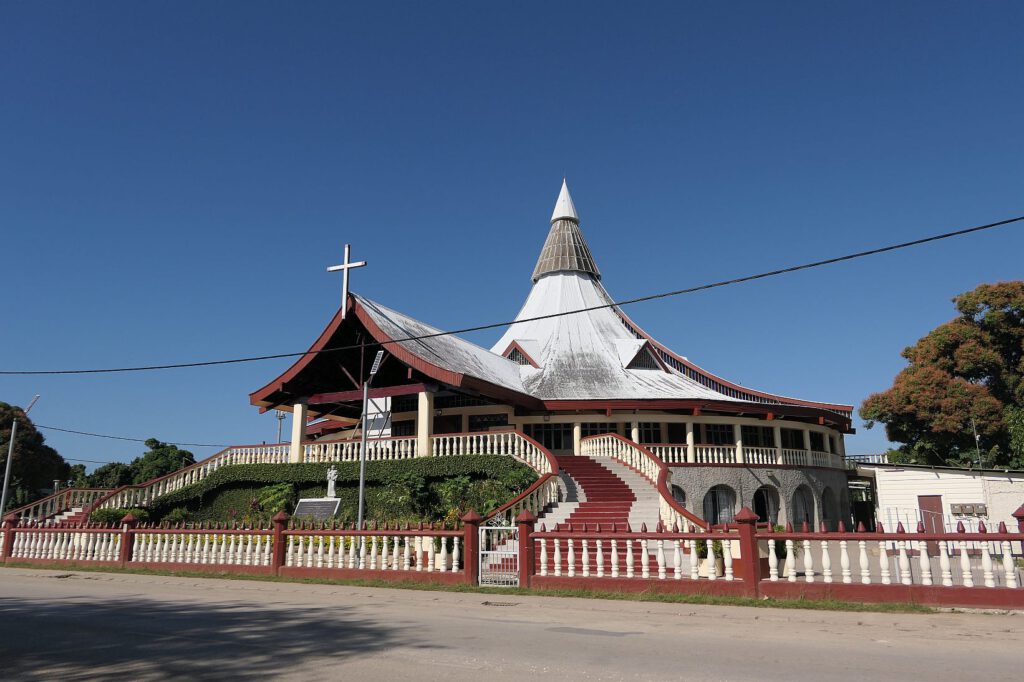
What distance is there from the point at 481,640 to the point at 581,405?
18.2 meters

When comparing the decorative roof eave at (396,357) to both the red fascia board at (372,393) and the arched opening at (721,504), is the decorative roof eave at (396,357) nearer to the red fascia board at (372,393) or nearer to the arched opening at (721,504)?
→ the red fascia board at (372,393)

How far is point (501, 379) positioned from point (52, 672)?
20413mm

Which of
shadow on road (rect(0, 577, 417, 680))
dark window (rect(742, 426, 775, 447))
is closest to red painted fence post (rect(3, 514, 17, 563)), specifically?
shadow on road (rect(0, 577, 417, 680))

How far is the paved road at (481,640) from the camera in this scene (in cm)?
609

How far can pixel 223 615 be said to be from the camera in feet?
31.6

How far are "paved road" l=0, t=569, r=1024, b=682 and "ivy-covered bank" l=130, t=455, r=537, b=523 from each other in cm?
705

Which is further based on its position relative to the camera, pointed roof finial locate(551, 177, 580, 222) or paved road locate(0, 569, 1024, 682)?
pointed roof finial locate(551, 177, 580, 222)

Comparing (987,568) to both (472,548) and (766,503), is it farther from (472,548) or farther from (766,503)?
(766,503)

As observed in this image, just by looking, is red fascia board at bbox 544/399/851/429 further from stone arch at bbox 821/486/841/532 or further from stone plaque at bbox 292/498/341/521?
stone plaque at bbox 292/498/341/521

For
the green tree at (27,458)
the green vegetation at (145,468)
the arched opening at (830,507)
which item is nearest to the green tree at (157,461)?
the green vegetation at (145,468)

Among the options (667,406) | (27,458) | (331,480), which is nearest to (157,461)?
(27,458)

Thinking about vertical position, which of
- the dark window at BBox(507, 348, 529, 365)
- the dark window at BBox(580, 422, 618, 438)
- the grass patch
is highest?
the dark window at BBox(507, 348, 529, 365)

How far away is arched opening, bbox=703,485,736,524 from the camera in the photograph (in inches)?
958

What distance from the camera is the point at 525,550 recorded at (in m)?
12.5
